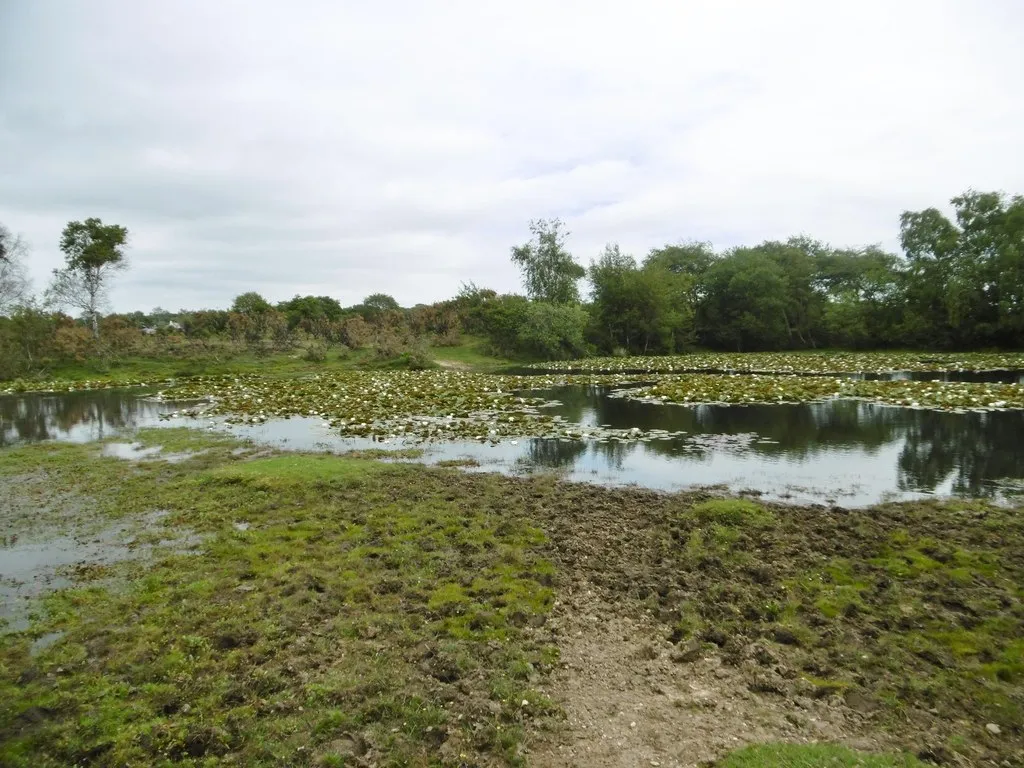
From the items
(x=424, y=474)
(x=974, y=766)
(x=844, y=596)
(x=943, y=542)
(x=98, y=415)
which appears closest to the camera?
(x=974, y=766)

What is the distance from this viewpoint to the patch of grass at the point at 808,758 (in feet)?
11.0

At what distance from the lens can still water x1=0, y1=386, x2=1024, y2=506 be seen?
32.4 ft

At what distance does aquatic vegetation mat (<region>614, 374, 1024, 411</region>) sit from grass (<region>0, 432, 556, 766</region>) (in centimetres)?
1409

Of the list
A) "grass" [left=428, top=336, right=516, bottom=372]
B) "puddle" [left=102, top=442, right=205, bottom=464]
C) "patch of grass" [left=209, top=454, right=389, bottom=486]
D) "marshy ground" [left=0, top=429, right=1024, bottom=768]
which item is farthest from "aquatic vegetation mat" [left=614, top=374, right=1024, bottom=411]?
"grass" [left=428, top=336, right=516, bottom=372]

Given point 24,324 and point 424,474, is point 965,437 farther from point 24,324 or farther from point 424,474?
point 24,324

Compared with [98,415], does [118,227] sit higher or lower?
higher

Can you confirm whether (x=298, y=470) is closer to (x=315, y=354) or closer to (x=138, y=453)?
(x=138, y=453)

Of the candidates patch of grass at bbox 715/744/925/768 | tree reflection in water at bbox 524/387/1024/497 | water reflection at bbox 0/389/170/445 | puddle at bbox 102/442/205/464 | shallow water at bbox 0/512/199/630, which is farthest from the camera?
water reflection at bbox 0/389/170/445

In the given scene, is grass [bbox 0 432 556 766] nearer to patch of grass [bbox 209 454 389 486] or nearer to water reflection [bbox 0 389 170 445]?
patch of grass [bbox 209 454 389 486]

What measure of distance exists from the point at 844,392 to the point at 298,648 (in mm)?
20665

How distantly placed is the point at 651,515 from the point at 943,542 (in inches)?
131

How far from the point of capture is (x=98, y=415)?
2097 cm

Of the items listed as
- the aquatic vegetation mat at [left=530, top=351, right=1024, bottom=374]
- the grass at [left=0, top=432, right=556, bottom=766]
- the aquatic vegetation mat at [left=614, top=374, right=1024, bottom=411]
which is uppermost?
the aquatic vegetation mat at [left=530, top=351, right=1024, bottom=374]

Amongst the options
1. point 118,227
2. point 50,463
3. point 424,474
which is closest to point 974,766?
point 424,474
